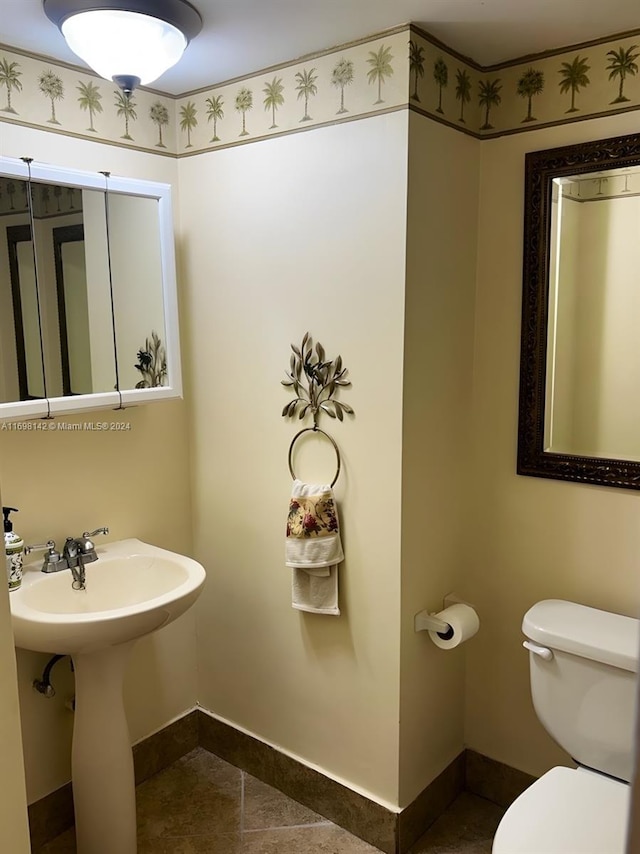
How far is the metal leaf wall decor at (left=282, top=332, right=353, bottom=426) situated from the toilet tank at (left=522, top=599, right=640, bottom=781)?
0.79m

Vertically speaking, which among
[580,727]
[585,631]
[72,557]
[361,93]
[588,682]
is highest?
[361,93]

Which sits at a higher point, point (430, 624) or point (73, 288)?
point (73, 288)

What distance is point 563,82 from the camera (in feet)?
6.09

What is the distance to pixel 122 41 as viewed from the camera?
61.2 inches

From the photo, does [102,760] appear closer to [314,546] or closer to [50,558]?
[50,558]

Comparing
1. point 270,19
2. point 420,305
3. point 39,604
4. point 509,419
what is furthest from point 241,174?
point 39,604

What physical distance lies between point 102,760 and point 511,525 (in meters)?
1.33

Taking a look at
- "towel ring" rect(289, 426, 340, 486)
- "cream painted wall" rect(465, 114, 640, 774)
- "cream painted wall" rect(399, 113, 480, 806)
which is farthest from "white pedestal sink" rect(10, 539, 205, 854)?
"cream painted wall" rect(465, 114, 640, 774)

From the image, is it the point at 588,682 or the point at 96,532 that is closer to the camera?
the point at 588,682

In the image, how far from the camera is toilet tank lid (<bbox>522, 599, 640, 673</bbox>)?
5.58 ft

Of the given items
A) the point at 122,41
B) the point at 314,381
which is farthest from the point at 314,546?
the point at 122,41

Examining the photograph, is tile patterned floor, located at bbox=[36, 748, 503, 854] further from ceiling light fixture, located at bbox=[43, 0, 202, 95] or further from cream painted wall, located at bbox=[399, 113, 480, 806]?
ceiling light fixture, located at bbox=[43, 0, 202, 95]

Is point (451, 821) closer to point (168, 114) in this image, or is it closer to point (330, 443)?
point (330, 443)

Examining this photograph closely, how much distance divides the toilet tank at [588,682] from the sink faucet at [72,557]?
4.02ft
